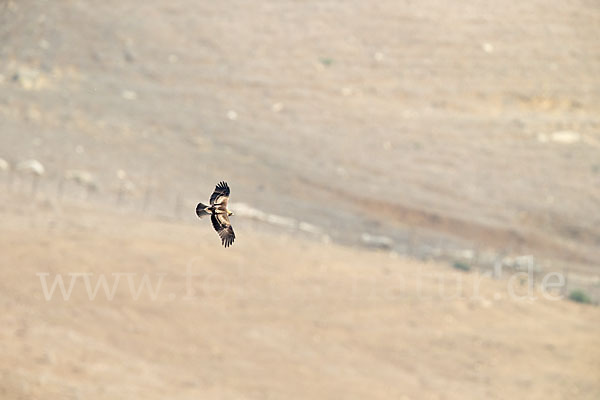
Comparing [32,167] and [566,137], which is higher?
[566,137]

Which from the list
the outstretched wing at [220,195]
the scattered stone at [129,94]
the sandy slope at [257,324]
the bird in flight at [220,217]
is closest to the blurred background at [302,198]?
the sandy slope at [257,324]

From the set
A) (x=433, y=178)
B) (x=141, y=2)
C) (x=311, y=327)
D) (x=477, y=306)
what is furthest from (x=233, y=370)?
(x=141, y=2)

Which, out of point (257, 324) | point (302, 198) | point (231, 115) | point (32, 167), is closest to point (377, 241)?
point (302, 198)

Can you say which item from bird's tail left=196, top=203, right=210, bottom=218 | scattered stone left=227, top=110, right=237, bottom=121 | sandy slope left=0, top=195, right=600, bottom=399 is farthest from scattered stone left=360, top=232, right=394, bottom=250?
bird's tail left=196, top=203, right=210, bottom=218

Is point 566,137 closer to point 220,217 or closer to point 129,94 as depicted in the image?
point 129,94

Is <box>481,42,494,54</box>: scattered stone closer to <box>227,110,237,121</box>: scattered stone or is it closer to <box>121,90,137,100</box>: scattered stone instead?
<box>227,110,237,121</box>: scattered stone
